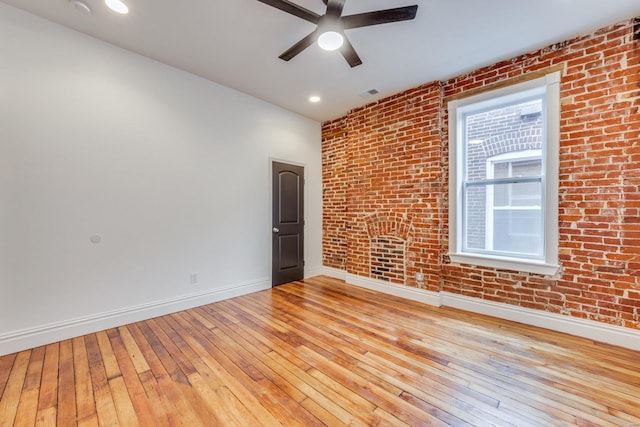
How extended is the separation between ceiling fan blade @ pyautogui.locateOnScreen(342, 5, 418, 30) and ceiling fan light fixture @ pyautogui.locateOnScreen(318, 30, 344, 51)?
0.09 m

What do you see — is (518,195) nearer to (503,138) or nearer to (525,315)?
(503,138)

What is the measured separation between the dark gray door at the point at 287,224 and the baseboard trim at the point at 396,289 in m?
1.00

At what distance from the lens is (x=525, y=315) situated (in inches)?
113

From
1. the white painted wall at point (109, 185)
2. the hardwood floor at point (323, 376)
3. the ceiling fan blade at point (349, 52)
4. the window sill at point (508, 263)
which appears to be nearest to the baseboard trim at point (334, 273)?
the white painted wall at point (109, 185)

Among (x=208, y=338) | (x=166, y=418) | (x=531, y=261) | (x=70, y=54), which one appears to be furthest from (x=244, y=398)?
(x=70, y=54)

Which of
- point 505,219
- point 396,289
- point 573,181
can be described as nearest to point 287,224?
point 396,289

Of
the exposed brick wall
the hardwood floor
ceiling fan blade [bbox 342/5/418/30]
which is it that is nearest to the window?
the exposed brick wall

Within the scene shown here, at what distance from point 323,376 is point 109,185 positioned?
9.45 feet

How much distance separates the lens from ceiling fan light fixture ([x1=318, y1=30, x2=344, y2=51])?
207 centimetres

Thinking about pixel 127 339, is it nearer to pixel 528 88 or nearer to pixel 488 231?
pixel 488 231

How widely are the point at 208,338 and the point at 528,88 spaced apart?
4.29 metres

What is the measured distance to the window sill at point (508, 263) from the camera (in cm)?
275

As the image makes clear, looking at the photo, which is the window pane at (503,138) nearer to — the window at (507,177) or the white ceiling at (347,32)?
the window at (507,177)

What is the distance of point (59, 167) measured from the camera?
8.36ft
